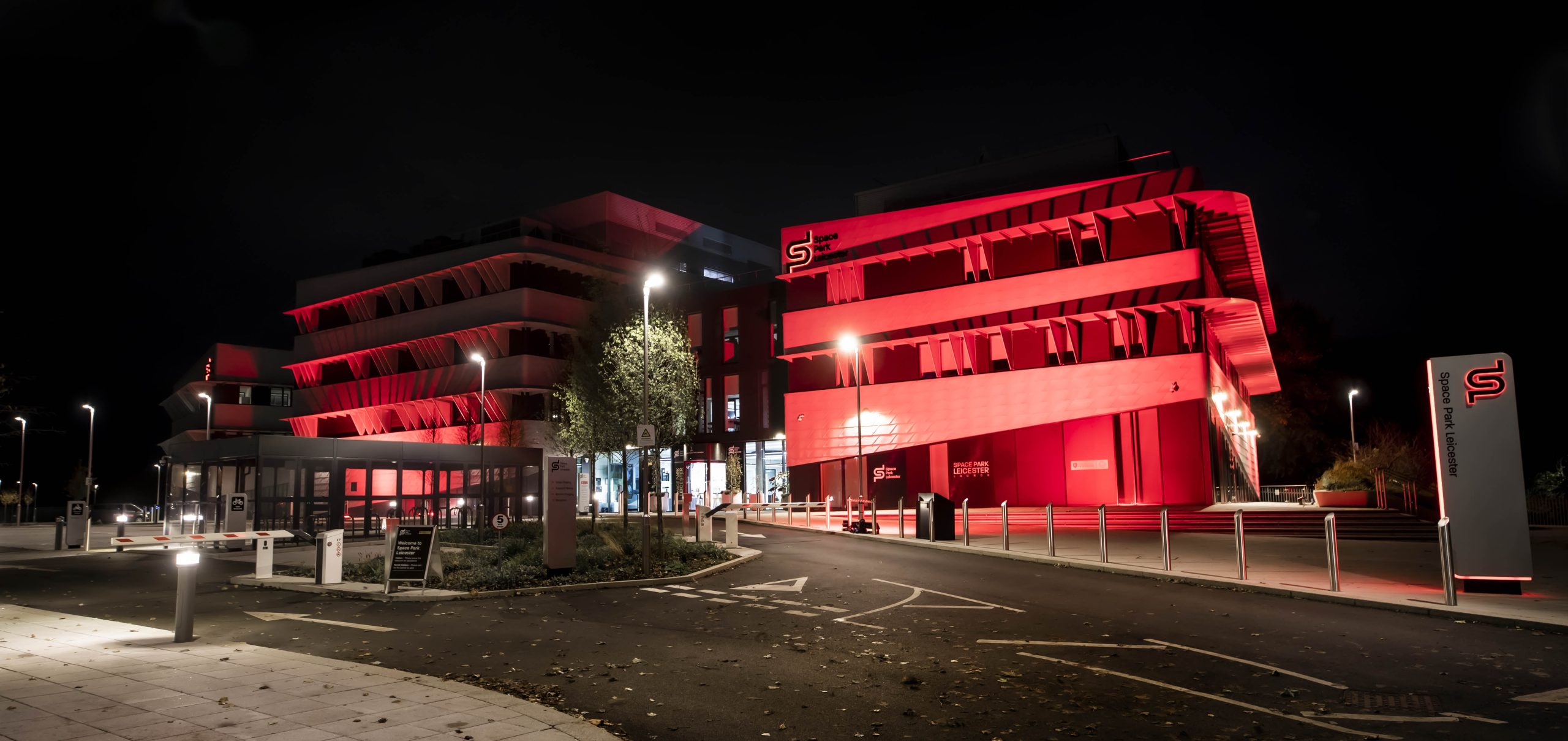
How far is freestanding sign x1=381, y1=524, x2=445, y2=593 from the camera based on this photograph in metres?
15.2

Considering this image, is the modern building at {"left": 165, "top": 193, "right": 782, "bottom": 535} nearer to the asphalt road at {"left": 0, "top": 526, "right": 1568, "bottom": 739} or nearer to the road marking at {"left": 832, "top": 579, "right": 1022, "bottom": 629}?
the asphalt road at {"left": 0, "top": 526, "right": 1568, "bottom": 739}

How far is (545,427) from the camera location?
56.2 m

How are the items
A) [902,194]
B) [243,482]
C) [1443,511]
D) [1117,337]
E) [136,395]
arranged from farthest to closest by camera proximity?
1. [136,395]
2. [902,194]
3. [1117,337]
4. [243,482]
5. [1443,511]

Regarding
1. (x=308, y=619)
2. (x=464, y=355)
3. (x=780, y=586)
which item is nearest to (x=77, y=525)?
(x=308, y=619)

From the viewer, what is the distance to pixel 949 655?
367 inches

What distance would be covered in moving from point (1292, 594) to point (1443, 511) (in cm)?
250

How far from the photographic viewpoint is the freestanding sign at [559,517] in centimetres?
1686

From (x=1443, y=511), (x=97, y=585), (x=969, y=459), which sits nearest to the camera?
(x=1443, y=511)

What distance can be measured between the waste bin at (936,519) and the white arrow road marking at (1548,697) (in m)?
17.0

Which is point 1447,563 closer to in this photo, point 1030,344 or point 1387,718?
point 1387,718

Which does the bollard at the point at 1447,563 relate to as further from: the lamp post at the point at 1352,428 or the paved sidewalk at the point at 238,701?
the lamp post at the point at 1352,428

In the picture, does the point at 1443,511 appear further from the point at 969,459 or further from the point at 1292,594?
the point at 969,459

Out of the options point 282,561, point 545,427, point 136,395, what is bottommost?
point 282,561

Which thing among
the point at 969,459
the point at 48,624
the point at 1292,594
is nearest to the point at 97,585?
the point at 48,624
